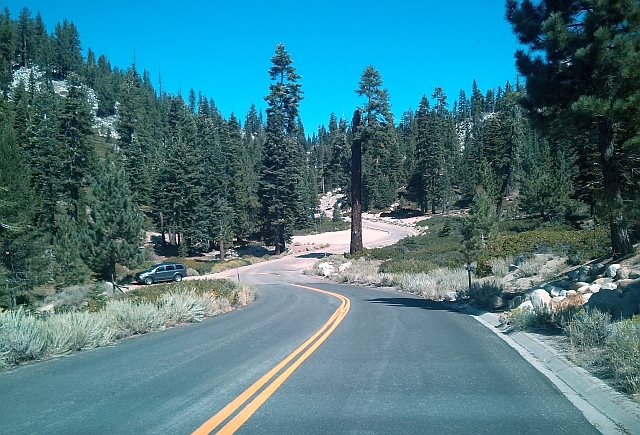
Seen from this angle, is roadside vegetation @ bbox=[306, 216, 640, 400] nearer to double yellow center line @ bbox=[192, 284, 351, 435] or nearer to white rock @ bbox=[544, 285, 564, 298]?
white rock @ bbox=[544, 285, 564, 298]

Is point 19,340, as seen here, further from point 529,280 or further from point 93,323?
point 529,280

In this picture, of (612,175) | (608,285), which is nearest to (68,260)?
(612,175)

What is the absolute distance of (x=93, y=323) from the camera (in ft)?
33.8

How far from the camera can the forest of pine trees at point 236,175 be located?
49.9 feet

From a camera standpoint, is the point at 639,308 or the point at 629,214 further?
the point at 629,214

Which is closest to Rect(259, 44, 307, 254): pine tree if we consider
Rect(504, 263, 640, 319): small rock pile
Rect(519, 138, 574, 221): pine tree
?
Rect(519, 138, 574, 221): pine tree

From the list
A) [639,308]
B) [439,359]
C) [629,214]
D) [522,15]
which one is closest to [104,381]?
[439,359]

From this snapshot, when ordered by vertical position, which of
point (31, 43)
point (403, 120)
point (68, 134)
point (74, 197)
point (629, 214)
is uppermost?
point (31, 43)

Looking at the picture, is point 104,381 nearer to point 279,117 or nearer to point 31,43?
point 279,117

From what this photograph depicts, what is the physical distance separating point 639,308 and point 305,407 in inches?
253

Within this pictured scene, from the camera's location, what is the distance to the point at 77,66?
153250 mm

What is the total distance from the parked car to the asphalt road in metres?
31.9

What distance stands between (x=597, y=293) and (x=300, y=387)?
6979mm

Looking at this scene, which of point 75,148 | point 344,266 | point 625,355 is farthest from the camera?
point 75,148
